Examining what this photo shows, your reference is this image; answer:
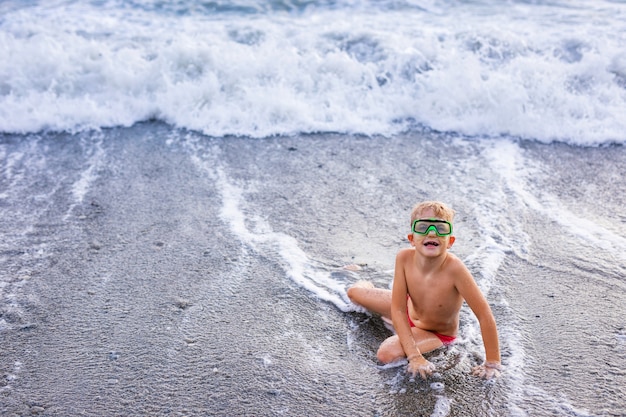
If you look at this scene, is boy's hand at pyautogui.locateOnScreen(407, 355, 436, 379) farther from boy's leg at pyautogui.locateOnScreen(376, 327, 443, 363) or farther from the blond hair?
the blond hair

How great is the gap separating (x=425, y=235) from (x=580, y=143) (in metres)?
3.81

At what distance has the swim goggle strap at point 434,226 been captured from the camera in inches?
113

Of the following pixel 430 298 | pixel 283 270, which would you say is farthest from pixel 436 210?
pixel 283 270

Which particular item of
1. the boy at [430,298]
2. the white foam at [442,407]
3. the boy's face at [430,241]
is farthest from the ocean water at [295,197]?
the boy's face at [430,241]

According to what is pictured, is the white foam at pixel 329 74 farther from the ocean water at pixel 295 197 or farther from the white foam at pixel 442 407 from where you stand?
the white foam at pixel 442 407

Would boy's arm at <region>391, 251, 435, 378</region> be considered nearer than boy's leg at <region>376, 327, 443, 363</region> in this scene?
Yes

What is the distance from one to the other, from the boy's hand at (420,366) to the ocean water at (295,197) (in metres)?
0.06

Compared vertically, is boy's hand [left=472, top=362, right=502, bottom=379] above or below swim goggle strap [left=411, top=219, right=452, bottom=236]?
below

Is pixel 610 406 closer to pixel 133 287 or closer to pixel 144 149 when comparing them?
Answer: pixel 133 287

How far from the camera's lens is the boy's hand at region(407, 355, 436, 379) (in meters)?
2.89

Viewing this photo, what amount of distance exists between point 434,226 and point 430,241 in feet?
0.27

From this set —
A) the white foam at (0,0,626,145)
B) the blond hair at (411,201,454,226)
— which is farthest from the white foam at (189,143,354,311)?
the white foam at (0,0,626,145)

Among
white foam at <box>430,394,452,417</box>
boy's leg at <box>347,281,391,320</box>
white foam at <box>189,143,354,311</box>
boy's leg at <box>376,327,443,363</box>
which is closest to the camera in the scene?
white foam at <box>430,394,452,417</box>

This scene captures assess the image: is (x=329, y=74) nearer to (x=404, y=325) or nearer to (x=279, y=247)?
(x=279, y=247)
